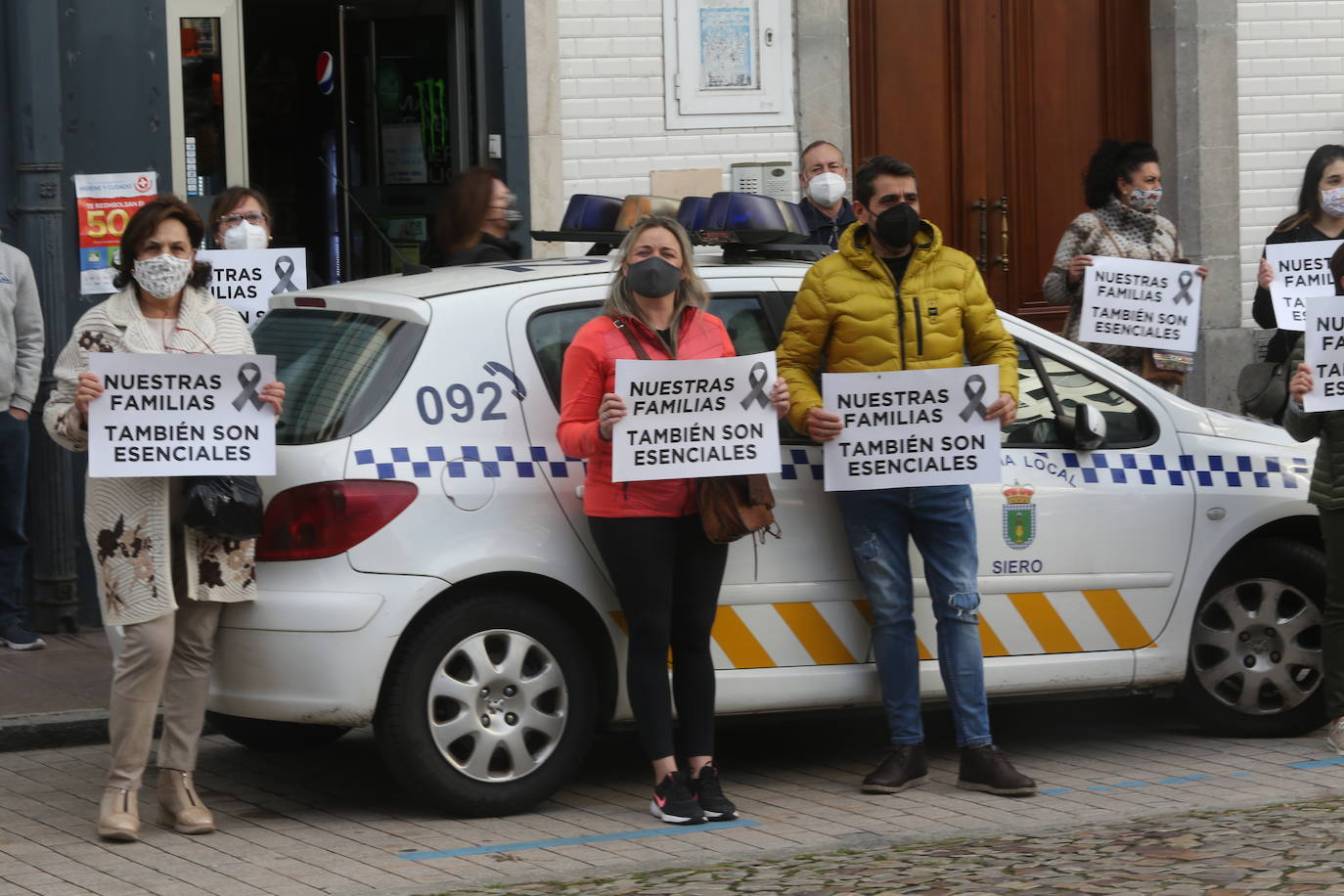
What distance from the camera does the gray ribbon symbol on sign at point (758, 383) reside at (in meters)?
6.61

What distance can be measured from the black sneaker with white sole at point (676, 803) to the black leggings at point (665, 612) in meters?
0.08

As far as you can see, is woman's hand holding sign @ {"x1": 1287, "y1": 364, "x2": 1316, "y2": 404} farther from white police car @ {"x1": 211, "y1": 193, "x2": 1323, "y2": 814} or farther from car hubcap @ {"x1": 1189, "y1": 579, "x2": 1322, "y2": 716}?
car hubcap @ {"x1": 1189, "y1": 579, "x2": 1322, "y2": 716}

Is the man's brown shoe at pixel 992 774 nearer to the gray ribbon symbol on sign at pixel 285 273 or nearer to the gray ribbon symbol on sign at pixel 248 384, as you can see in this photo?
the gray ribbon symbol on sign at pixel 248 384

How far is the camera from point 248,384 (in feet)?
21.1

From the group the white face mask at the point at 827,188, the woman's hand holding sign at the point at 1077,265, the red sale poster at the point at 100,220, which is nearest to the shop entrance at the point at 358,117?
the red sale poster at the point at 100,220

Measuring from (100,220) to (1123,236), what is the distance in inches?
184

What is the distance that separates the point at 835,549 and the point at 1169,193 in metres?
6.83

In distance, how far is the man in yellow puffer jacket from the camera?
6867 millimetres

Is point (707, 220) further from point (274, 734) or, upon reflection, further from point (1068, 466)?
point (274, 734)

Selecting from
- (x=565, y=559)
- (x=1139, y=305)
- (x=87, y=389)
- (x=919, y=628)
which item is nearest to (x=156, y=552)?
(x=87, y=389)

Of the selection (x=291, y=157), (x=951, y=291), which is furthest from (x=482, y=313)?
(x=291, y=157)

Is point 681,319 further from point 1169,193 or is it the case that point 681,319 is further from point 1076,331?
point 1169,193

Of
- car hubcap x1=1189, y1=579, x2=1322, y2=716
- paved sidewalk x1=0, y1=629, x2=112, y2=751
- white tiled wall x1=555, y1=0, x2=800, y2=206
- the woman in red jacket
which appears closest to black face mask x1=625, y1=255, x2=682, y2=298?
the woman in red jacket

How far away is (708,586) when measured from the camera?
6.59 metres
